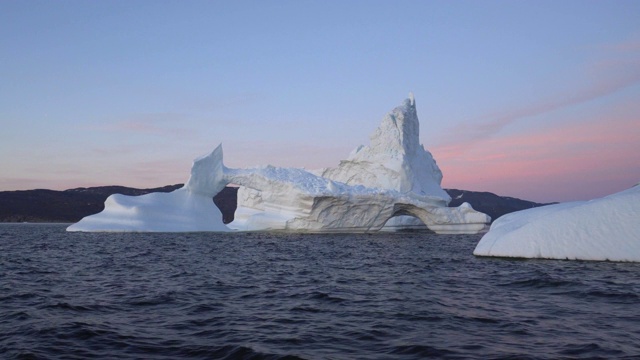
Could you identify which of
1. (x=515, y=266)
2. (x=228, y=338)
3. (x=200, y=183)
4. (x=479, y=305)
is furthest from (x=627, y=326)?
(x=200, y=183)

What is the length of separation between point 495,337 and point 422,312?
1.68 meters

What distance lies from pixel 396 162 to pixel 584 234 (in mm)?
28640

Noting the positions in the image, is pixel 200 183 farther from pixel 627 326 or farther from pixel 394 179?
pixel 627 326

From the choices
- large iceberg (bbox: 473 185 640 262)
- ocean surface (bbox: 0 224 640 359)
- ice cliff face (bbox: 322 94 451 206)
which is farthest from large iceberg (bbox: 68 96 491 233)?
ocean surface (bbox: 0 224 640 359)

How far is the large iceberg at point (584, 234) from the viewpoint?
43.0 ft

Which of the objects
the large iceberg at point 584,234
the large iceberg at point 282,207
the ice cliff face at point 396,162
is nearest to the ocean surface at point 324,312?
Answer: the large iceberg at point 584,234

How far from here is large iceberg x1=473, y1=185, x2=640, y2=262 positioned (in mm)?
13117

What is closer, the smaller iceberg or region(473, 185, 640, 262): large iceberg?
region(473, 185, 640, 262): large iceberg

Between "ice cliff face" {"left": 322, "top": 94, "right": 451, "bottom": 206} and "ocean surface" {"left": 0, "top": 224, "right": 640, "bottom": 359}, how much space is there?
28845 mm

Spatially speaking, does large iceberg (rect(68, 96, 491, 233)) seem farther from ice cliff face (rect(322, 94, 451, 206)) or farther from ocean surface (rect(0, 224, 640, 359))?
ocean surface (rect(0, 224, 640, 359))

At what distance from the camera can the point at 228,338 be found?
5.83m

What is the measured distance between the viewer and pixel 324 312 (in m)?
7.48

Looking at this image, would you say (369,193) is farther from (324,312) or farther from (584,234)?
(324,312)

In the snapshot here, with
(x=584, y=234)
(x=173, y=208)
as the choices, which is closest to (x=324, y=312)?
(x=584, y=234)
